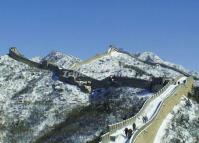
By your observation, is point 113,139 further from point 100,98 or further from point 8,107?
point 8,107

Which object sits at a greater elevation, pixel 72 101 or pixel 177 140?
pixel 72 101

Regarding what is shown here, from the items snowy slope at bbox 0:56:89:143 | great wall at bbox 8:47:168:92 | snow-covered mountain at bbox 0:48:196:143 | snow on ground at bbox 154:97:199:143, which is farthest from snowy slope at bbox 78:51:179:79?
snow on ground at bbox 154:97:199:143

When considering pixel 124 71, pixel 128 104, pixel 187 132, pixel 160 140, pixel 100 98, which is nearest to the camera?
Answer: pixel 160 140

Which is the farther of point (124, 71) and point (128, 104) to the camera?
point (124, 71)

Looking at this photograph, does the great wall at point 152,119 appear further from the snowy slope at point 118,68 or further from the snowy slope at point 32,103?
the snowy slope at point 118,68

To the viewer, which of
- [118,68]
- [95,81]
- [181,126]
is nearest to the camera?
[181,126]

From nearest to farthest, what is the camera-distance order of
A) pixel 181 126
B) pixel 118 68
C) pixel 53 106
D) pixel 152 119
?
pixel 152 119
pixel 181 126
pixel 53 106
pixel 118 68

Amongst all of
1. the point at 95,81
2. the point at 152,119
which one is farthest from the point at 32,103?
the point at 152,119

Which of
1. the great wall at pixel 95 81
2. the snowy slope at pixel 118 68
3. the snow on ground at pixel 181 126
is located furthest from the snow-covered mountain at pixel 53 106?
the snow on ground at pixel 181 126

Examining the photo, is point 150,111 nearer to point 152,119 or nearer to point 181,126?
point 181,126

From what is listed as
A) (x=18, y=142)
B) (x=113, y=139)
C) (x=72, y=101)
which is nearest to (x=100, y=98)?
(x=72, y=101)
